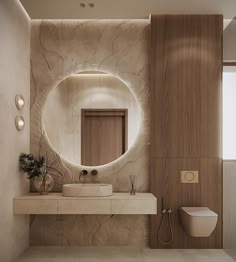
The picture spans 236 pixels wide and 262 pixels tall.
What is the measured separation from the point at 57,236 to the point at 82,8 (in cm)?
254

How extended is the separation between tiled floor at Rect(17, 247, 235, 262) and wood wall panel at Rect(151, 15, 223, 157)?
105 centimetres

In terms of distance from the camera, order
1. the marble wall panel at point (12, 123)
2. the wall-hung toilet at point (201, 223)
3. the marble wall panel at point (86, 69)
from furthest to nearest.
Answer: the marble wall panel at point (86, 69) < the wall-hung toilet at point (201, 223) < the marble wall panel at point (12, 123)

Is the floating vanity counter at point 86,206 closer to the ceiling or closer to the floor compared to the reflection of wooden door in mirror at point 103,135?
closer to the floor

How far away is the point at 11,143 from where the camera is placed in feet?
11.7

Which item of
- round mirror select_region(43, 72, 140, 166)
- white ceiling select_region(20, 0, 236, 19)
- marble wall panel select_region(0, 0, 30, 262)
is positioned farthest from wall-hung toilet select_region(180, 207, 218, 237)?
white ceiling select_region(20, 0, 236, 19)

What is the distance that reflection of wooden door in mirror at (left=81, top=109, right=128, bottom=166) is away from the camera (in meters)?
4.25

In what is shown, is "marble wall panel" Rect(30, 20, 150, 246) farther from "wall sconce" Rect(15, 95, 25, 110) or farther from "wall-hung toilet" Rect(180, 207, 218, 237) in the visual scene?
"wall-hung toilet" Rect(180, 207, 218, 237)

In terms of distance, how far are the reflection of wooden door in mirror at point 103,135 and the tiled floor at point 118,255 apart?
38.1 inches

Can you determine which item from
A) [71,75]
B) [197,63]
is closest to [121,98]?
[71,75]

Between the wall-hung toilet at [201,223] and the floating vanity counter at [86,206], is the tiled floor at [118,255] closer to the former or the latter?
the wall-hung toilet at [201,223]

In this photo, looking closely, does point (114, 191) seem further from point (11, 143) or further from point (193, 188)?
point (11, 143)

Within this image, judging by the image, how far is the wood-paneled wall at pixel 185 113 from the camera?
4094 millimetres

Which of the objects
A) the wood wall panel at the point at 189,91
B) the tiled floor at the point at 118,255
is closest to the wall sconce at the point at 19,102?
the wood wall panel at the point at 189,91

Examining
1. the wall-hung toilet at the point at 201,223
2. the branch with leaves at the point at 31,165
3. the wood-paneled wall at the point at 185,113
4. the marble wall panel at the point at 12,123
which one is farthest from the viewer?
the wood-paneled wall at the point at 185,113
